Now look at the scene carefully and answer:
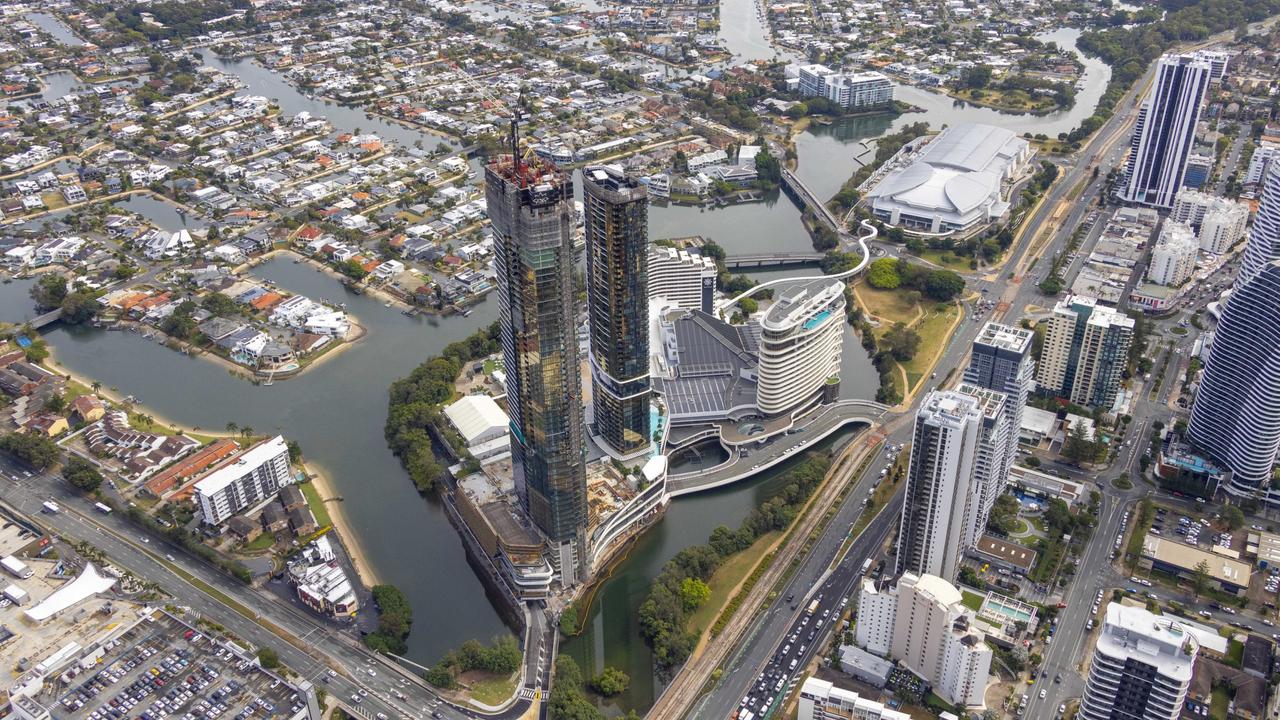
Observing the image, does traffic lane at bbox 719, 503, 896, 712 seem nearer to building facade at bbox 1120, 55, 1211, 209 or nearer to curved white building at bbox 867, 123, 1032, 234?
curved white building at bbox 867, 123, 1032, 234

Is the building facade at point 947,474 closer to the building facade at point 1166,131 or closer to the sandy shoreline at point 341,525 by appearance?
the sandy shoreline at point 341,525

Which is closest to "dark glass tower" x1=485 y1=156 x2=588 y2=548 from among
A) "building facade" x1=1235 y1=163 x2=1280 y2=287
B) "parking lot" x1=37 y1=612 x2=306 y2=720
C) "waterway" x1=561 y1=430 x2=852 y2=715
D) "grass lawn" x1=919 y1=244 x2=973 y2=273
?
"waterway" x1=561 y1=430 x2=852 y2=715

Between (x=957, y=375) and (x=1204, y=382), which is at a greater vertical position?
(x=1204, y=382)

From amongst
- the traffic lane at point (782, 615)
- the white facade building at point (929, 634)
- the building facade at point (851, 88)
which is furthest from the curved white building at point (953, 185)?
the white facade building at point (929, 634)

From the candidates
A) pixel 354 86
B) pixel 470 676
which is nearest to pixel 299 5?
pixel 354 86

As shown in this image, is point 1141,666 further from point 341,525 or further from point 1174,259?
point 1174,259

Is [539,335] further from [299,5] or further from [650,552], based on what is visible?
[299,5]

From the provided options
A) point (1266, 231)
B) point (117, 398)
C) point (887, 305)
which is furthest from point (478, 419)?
point (1266, 231)
